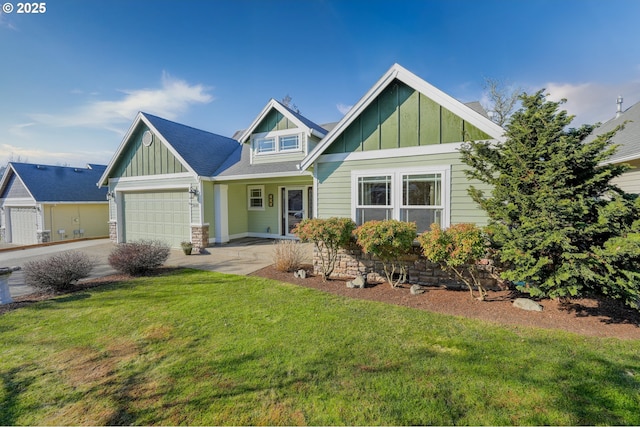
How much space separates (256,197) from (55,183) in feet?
48.3

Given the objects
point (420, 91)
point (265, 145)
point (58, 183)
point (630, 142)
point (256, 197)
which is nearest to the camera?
point (420, 91)

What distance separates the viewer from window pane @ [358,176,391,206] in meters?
7.07

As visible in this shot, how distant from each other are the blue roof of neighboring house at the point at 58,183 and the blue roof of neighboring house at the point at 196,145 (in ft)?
33.1

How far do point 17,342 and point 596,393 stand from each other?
25.5ft

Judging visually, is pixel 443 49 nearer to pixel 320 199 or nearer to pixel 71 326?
pixel 320 199

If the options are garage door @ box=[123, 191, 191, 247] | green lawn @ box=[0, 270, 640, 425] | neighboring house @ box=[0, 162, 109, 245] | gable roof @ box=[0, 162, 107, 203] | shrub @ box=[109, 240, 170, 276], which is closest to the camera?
green lawn @ box=[0, 270, 640, 425]

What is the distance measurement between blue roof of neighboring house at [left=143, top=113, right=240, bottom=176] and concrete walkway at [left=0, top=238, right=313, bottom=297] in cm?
351

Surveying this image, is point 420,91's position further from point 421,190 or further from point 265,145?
point 265,145

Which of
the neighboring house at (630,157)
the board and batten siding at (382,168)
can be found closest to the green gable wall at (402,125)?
the board and batten siding at (382,168)

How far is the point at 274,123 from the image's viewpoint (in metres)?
11.8

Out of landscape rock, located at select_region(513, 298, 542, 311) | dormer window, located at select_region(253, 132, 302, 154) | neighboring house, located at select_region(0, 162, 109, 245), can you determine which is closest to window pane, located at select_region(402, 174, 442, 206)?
landscape rock, located at select_region(513, 298, 542, 311)

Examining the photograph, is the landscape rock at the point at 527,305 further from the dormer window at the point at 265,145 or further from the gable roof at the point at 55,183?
the gable roof at the point at 55,183

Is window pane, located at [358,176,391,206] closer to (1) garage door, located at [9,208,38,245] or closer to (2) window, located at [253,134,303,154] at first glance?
(2) window, located at [253,134,303,154]

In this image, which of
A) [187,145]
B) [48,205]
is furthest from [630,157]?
[48,205]
